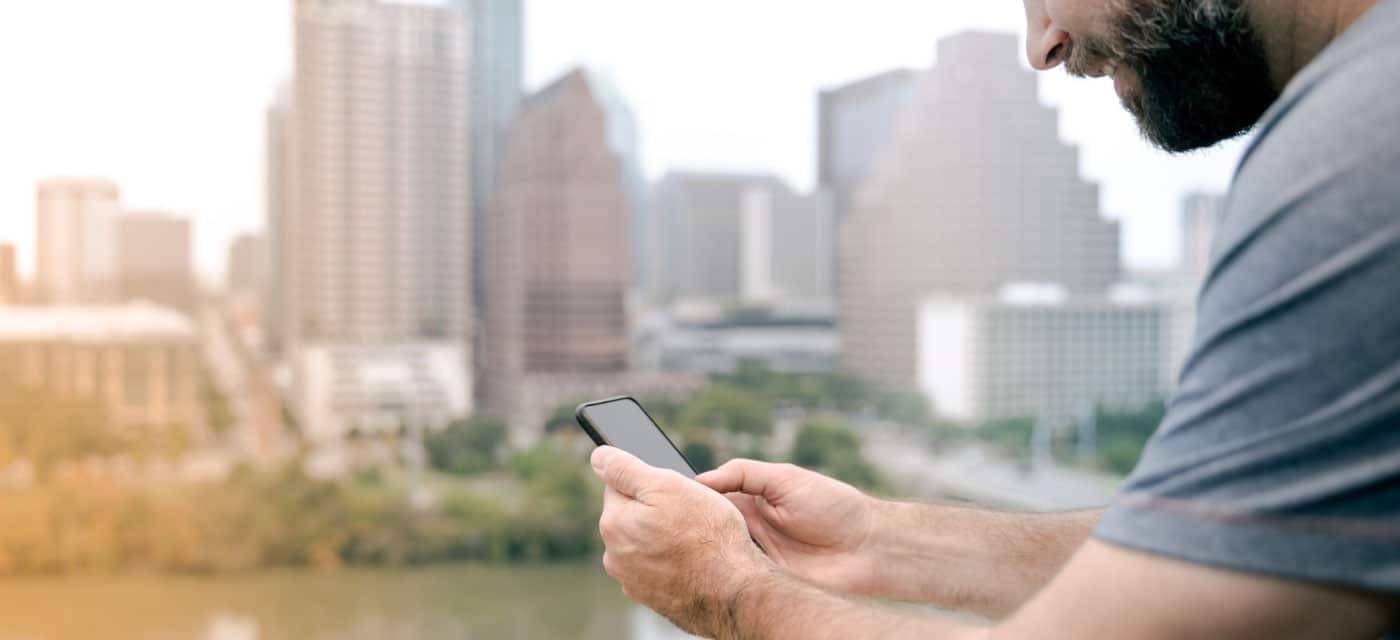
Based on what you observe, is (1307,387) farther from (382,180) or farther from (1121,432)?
(382,180)

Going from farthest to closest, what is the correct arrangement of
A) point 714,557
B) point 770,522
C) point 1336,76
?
point 770,522
point 714,557
point 1336,76

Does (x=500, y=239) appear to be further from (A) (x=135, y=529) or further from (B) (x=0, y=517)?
(B) (x=0, y=517)

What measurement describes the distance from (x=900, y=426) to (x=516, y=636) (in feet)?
5.93

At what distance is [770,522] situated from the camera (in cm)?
79

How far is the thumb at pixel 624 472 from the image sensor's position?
2.02 ft

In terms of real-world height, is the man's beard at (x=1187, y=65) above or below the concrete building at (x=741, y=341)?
above

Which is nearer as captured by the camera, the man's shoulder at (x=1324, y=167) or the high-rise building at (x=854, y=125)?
the man's shoulder at (x=1324, y=167)

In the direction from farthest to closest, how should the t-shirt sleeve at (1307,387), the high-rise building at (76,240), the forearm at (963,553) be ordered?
the high-rise building at (76,240) < the forearm at (963,553) < the t-shirt sleeve at (1307,387)

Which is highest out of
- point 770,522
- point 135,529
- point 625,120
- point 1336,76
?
point 625,120

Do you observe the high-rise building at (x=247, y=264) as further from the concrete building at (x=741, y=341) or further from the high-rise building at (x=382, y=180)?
the concrete building at (x=741, y=341)

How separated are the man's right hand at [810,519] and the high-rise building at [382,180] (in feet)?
14.0

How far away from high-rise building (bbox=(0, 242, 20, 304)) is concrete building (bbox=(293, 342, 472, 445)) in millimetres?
1083

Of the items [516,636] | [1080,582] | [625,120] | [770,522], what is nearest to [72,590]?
[516,636]

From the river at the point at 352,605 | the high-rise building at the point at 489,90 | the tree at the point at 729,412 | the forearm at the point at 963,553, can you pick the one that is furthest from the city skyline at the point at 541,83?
the forearm at the point at 963,553
